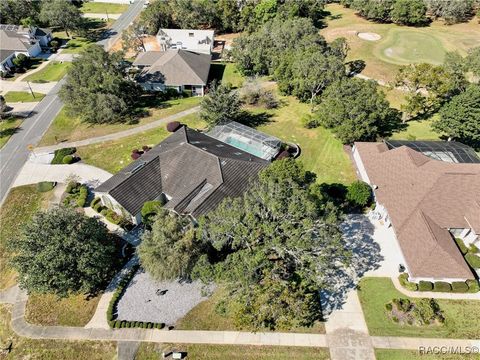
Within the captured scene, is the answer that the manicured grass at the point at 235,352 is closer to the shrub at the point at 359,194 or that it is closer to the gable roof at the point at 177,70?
the shrub at the point at 359,194

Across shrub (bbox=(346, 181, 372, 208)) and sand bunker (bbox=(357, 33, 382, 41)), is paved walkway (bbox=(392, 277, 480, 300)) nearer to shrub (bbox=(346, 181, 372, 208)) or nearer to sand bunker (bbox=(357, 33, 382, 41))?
shrub (bbox=(346, 181, 372, 208))

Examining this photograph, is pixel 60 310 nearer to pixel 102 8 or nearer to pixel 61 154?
pixel 61 154

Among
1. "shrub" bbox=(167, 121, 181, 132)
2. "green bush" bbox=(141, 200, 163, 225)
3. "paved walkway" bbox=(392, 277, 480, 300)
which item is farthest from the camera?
"shrub" bbox=(167, 121, 181, 132)

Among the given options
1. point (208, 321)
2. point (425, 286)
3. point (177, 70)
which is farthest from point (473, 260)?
point (177, 70)

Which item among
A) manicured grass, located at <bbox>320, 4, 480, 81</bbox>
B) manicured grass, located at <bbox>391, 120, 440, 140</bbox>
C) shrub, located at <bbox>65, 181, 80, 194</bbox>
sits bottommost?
shrub, located at <bbox>65, 181, 80, 194</bbox>

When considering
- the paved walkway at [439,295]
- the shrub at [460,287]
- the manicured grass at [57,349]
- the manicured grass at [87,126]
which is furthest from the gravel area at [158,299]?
the manicured grass at [87,126]

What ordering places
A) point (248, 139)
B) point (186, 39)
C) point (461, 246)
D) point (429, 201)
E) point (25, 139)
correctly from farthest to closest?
point (186, 39), point (25, 139), point (248, 139), point (429, 201), point (461, 246)

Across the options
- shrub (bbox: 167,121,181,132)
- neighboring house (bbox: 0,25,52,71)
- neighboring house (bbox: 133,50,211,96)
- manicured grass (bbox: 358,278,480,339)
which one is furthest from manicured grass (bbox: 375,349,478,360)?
neighboring house (bbox: 0,25,52,71)
